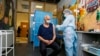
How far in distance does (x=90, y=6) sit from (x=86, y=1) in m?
0.42

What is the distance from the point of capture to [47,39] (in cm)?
440

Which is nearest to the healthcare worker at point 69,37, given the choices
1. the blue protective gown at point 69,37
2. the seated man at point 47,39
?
the blue protective gown at point 69,37

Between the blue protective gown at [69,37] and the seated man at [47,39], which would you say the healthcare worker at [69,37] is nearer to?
the blue protective gown at [69,37]

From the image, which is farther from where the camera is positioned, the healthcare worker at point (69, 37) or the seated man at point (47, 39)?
the healthcare worker at point (69, 37)

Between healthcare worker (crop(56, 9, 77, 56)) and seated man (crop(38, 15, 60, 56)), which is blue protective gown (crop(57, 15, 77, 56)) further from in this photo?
seated man (crop(38, 15, 60, 56))

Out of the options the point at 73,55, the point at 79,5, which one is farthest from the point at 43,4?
the point at 73,55

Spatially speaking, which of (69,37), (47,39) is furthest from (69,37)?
(47,39)

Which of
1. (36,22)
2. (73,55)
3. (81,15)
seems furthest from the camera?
(36,22)

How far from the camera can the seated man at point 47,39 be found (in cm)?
428

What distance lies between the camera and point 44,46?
4.24 metres

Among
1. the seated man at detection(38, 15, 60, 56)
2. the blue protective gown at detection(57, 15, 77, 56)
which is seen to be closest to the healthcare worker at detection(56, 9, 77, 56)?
the blue protective gown at detection(57, 15, 77, 56)

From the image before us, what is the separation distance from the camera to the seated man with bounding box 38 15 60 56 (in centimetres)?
428

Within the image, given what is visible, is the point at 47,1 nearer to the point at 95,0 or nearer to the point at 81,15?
the point at 81,15

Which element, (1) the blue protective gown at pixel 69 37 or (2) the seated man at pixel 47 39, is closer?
(2) the seated man at pixel 47 39
